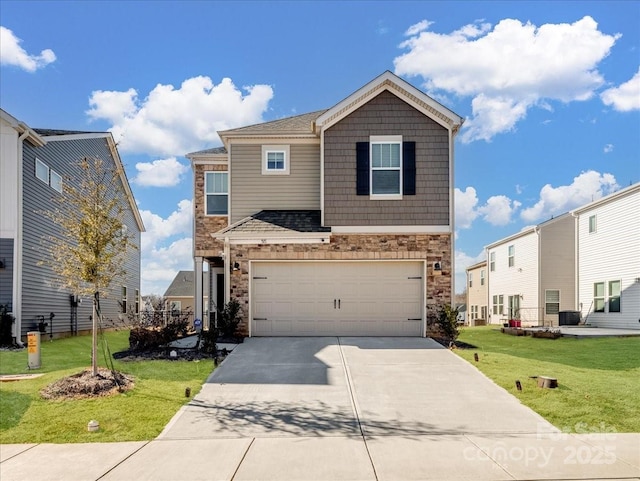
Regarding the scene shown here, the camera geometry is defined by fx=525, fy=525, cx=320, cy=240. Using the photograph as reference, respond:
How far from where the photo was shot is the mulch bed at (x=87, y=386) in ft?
28.4

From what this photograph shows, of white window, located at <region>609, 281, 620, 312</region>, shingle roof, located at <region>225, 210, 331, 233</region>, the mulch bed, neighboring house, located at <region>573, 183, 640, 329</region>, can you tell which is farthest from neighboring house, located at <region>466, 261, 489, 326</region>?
the mulch bed

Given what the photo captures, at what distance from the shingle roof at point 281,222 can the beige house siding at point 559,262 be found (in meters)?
13.6

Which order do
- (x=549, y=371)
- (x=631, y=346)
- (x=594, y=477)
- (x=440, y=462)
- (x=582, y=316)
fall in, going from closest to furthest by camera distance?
(x=594, y=477) → (x=440, y=462) → (x=549, y=371) → (x=631, y=346) → (x=582, y=316)

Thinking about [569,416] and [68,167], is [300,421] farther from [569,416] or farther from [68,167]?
[68,167]

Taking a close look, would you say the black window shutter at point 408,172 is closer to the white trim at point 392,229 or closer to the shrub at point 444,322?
the white trim at point 392,229

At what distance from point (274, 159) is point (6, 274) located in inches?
338

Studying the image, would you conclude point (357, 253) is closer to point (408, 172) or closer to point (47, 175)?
point (408, 172)

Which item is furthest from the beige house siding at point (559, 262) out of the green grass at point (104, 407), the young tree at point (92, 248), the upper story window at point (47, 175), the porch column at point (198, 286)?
the upper story window at point (47, 175)

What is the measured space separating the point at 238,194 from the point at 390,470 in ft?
38.2

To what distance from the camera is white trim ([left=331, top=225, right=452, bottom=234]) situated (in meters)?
14.9

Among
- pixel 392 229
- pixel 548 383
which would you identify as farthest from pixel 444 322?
pixel 548 383

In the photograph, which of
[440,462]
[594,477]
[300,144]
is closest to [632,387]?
[594,477]

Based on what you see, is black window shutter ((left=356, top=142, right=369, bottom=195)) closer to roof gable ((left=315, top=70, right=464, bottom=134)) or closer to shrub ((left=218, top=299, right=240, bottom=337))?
roof gable ((left=315, top=70, right=464, bottom=134))

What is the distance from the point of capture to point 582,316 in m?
22.8
